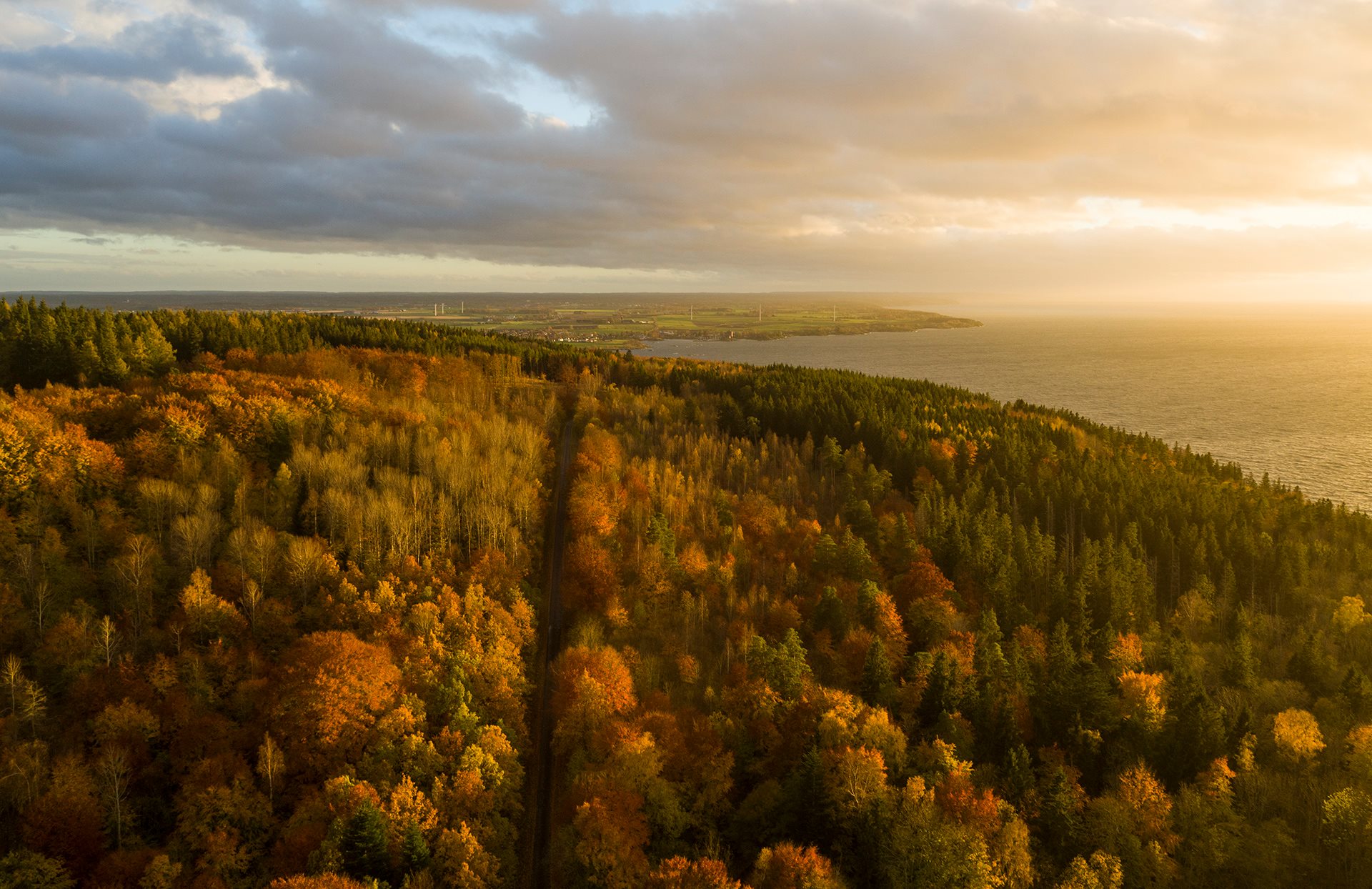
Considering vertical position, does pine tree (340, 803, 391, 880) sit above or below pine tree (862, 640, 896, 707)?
below

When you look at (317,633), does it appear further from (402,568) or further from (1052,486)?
(1052,486)

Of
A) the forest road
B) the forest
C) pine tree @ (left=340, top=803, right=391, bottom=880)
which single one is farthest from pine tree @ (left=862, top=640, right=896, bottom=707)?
pine tree @ (left=340, top=803, right=391, bottom=880)

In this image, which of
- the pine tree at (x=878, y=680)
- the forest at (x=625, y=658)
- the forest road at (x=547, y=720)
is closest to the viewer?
the forest at (x=625, y=658)

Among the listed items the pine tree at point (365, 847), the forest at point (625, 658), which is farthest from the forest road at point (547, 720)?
the pine tree at point (365, 847)

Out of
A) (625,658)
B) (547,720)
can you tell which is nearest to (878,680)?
(625,658)

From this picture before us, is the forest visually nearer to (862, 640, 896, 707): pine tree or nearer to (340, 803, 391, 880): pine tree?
(340, 803, 391, 880): pine tree

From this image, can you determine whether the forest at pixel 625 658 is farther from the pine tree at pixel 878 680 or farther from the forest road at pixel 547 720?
the pine tree at pixel 878 680
